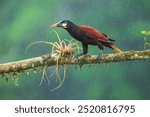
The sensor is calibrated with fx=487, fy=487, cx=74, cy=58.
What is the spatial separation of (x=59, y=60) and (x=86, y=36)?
1.07 ft

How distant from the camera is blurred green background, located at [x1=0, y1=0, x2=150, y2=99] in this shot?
383cm

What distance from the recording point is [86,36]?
3.16 metres

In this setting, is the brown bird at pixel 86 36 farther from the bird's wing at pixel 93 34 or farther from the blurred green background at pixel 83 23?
the blurred green background at pixel 83 23

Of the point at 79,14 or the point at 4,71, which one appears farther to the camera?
the point at 79,14

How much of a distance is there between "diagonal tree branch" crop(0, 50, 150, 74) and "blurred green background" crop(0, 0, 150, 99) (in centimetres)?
81

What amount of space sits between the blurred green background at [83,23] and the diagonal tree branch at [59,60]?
81 centimetres

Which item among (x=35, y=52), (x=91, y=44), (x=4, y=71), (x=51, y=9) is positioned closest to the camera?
(x=4, y=71)

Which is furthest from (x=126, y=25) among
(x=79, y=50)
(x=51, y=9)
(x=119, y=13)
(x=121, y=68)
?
(x=79, y=50)

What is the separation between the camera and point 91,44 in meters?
3.18

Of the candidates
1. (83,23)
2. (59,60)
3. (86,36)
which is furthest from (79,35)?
(83,23)

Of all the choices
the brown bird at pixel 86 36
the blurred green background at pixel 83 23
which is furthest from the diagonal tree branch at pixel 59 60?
the blurred green background at pixel 83 23

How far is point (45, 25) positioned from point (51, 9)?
210 millimetres

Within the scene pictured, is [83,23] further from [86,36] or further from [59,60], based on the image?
[59,60]

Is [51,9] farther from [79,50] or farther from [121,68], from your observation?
[79,50]
